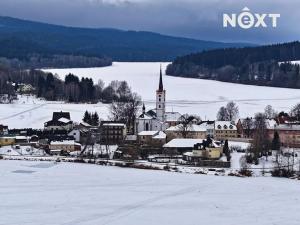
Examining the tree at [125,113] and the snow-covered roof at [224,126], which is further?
the tree at [125,113]

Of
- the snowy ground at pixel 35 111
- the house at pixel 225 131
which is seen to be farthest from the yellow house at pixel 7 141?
the house at pixel 225 131

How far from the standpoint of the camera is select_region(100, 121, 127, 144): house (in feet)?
104

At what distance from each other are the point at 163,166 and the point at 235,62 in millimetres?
→ 58751

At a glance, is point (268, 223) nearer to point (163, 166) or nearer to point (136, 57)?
point (163, 166)

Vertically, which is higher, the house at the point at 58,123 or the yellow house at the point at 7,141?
the house at the point at 58,123

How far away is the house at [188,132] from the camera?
105 ft

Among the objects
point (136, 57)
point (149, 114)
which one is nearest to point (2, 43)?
point (136, 57)

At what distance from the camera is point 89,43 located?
6422 inches

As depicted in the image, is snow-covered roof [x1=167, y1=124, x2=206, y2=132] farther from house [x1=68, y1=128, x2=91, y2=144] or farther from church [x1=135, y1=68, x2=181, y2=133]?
house [x1=68, y1=128, x2=91, y2=144]

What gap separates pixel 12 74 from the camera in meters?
61.6

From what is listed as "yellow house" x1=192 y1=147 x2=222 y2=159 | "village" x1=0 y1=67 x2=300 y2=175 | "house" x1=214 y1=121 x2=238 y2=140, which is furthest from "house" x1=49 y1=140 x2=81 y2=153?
"house" x1=214 y1=121 x2=238 y2=140

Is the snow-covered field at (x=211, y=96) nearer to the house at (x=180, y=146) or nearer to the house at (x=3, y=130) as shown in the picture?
the house at (x=180, y=146)

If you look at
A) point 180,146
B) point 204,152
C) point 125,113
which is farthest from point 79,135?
point 204,152

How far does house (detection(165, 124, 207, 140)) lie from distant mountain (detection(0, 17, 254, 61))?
79514 millimetres
